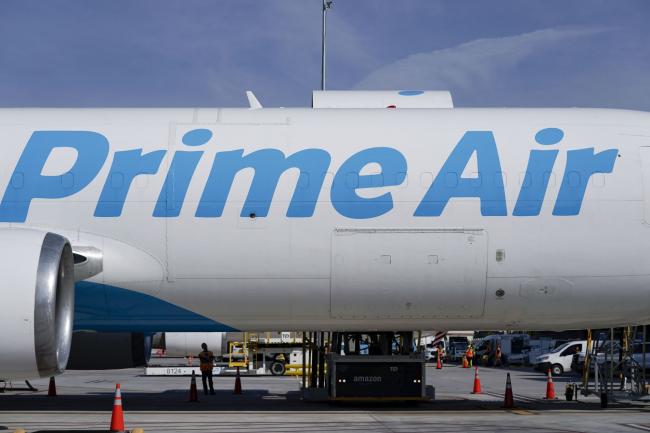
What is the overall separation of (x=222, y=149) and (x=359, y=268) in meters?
3.20

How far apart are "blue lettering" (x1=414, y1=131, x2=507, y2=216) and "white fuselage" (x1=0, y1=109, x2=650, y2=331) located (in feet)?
0.08

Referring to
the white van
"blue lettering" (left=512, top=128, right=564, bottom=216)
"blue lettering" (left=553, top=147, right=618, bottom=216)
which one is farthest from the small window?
the white van

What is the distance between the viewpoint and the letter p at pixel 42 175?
14.6 metres

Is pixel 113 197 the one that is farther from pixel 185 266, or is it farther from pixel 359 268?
pixel 359 268

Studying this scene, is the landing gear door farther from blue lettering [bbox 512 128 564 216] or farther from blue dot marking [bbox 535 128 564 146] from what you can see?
blue dot marking [bbox 535 128 564 146]

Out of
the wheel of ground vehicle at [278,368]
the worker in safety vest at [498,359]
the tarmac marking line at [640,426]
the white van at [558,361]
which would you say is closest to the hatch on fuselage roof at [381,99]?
the tarmac marking line at [640,426]

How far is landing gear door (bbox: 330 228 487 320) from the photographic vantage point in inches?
579

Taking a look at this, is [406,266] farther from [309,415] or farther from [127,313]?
[127,313]

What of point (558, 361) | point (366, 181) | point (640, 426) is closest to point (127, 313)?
Answer: point (366, 181)

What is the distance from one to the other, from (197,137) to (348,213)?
9.96 feet

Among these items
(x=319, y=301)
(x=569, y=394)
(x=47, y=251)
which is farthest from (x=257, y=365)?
(x=47, y=251)

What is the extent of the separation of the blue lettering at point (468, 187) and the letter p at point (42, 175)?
5.77 metres

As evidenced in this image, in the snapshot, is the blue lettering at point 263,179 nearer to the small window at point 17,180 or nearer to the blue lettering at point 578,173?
the small window at point 17,180

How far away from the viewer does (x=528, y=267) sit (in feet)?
48.7
